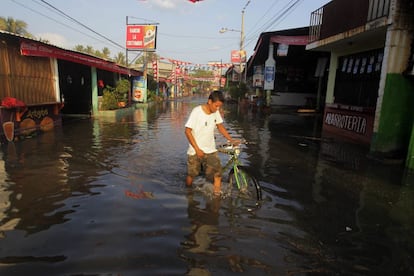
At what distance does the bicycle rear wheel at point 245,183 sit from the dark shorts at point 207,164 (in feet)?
1.37

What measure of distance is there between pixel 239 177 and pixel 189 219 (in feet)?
4.48

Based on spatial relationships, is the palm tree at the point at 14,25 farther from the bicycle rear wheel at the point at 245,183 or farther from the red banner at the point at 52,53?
the bicycle rear wheel at the point at 245,183

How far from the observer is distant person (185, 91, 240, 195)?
5.01 metres

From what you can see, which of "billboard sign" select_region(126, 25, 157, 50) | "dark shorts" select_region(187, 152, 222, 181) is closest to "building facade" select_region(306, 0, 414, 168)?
"dark shorts" select_region(187, 152, 222, 181)

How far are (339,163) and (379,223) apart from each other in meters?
4.09

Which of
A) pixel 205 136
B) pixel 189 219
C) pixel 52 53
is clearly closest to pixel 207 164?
pixel 205 136

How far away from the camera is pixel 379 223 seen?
471 cm

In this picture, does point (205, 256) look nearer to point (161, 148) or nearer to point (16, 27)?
point (161, 148)

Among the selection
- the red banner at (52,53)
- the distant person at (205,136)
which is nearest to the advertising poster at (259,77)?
the red banner at (52,53)

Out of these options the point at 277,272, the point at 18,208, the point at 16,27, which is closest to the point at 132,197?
the point at 18,208

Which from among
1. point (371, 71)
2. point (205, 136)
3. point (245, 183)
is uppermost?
point (371, 71)

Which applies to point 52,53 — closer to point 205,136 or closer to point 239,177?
point 205,136

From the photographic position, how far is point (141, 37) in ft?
107

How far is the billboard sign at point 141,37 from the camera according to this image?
32.6m
